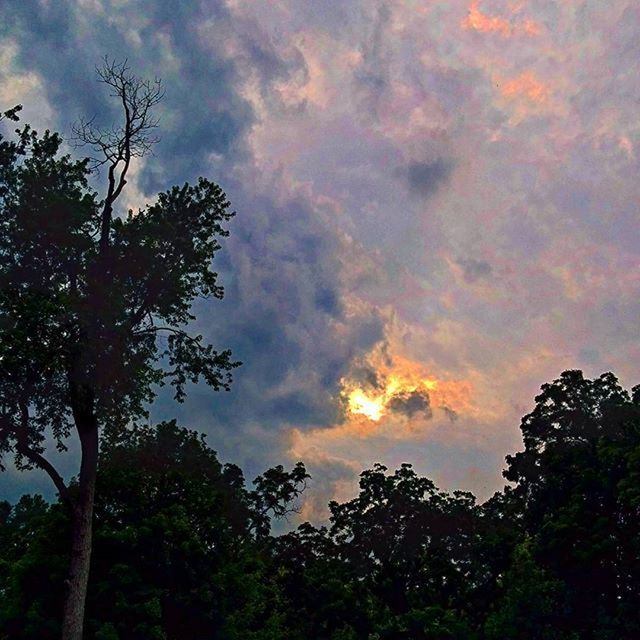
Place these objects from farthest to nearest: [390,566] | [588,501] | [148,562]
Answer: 1. [390,566]
2. [588,501]
3. [148,562]

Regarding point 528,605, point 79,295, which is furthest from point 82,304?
point 528,605

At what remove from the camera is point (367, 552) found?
2158 inches

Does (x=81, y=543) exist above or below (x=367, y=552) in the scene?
below

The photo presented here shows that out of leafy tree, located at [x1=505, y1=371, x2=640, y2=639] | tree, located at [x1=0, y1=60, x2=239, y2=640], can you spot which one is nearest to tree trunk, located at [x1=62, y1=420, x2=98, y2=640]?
tree, located at [x1=0, y1=60, x2=239, y2=640]

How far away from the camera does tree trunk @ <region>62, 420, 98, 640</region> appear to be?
2198cm

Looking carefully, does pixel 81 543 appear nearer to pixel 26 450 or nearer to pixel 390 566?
pixel 26 450

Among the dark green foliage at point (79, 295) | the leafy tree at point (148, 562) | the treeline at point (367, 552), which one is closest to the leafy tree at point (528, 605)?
the treeline at point (367, 552)

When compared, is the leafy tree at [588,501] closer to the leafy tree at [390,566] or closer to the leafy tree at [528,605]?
the leafy tree at [528,605]

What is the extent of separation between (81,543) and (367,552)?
3538cm

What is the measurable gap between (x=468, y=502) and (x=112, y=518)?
31783 mm

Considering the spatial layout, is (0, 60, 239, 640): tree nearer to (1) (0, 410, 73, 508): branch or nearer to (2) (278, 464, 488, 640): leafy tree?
(1) (0, 410, 73, 508): branch

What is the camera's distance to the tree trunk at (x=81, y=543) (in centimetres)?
2198

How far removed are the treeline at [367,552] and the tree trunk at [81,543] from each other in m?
3.68

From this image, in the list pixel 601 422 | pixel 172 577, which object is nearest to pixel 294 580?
pixel 172 577
